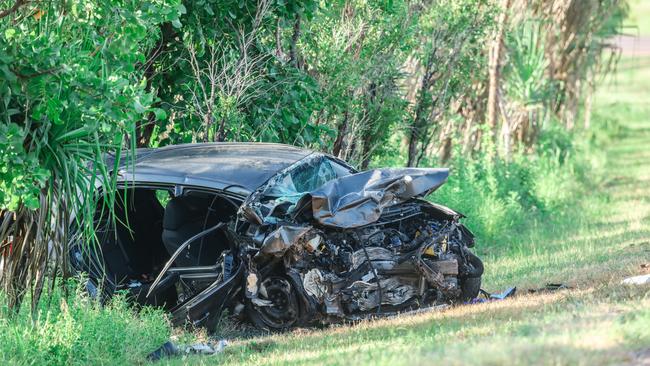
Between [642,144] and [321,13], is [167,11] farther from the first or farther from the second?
[642,144]

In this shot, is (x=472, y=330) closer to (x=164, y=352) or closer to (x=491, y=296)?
(x=491, y=296)

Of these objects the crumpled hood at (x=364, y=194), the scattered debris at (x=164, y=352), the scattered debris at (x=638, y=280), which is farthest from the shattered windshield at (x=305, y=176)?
the scattered debris at (x=638, y=280)

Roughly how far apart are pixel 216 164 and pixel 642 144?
23.6 metres

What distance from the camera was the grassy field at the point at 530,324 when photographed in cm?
649

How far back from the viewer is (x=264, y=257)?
8789mm

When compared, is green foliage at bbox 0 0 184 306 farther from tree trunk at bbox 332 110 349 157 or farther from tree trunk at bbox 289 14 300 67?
tree trunk at bbox 332 110 349 157

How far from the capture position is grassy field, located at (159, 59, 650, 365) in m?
6.49

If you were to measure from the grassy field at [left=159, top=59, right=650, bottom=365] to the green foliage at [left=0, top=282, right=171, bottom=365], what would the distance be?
1.44 ft

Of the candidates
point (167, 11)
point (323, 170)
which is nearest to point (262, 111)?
point (323, 170)

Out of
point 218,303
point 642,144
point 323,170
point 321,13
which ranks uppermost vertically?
point 321,13

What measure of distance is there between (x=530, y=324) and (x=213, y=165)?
3.27m

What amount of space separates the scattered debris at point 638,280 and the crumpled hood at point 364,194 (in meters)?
1.92

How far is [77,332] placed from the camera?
7.89 meters

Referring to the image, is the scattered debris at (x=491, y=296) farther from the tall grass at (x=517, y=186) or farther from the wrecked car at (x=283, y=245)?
the tall grass at (x=517, y=186)
